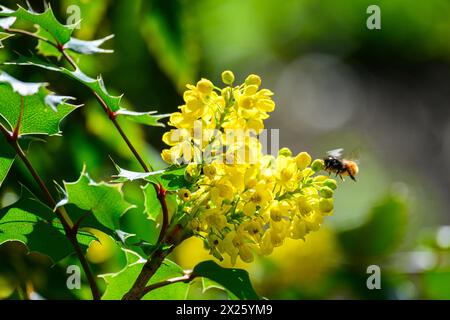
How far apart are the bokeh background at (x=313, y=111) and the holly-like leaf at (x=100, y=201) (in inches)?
9.7

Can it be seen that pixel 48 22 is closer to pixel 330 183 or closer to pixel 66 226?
pixel 66 226

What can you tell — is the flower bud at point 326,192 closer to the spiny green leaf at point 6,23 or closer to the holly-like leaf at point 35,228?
the holly-like leaf at point 35,228

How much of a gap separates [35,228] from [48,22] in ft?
1.26

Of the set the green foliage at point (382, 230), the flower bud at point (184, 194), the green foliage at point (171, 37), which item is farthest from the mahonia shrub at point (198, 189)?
the green foliage at point (382, 230)

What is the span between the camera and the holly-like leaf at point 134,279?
1355mm

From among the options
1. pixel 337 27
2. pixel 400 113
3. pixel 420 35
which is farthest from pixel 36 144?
pixel 400 113

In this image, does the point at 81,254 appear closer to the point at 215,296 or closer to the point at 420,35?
the point at 215,296

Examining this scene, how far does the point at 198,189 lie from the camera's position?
1.26 m

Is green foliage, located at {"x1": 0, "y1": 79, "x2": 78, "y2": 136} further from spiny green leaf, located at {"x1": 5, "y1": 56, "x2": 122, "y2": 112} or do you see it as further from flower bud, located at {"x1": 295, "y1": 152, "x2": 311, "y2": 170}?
flower bud, located at {"x1": 295, "y1": 152, "x2": 311, "y2": 170}

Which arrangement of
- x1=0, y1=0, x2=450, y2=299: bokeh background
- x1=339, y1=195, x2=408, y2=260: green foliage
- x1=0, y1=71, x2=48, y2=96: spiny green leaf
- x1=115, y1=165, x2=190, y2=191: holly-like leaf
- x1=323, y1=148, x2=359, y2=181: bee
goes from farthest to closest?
x1=339, y1=195, x2=408, y2=260: green foliage
x1=0, y1=0, x2=450, y2=299: bokeh background
x1=323, y1=148, x2=359, y2=181: bee
x1=115, y1=165, x2=190, y2=191: holly-like leaf
x1=0, y1=71, x2=48, y2=96: spiny green leaf

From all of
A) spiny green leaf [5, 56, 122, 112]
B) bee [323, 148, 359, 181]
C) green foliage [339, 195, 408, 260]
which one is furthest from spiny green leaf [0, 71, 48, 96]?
green foliage [339, 195, 408, 260]

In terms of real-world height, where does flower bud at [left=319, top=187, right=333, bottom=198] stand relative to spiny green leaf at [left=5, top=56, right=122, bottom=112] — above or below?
below

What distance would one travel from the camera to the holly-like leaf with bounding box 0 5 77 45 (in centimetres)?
126

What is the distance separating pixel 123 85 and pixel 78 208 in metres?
1.33
